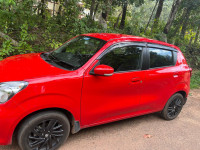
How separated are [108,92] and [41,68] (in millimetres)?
1153

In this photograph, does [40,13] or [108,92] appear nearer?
[108,92]

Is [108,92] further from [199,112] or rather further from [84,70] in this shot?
[199,112]

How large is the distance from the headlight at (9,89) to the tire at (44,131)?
0.42m

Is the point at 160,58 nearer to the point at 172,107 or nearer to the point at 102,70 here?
the point at 172,107

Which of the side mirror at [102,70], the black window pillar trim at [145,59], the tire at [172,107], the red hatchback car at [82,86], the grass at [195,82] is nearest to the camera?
the red hatchback car at [82,86]

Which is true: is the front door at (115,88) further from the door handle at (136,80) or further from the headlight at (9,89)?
the headlight at (9,89)

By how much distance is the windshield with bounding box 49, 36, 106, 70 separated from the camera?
3.08m

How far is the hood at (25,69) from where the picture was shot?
2.53 meters

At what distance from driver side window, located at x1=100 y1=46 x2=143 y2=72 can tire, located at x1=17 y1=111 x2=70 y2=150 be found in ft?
3.81

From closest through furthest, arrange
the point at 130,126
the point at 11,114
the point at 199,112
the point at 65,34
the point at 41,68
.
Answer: the point at 11,114
the point at 41,68
the point at 130,126
the point at 199,112
the point at 65,34

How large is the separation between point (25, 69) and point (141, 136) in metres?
2.57

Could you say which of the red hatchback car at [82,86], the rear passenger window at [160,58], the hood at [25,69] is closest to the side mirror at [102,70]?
the red hatchback car at [82,86]

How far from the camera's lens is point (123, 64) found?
11.0ft

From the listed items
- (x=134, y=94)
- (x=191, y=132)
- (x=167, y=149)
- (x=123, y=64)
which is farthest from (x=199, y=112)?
(x=123, y=64)
